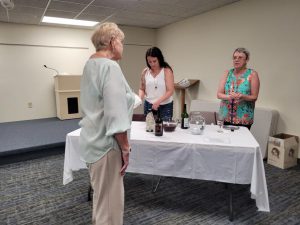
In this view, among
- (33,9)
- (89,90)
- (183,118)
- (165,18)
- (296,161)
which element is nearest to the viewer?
(89,90)

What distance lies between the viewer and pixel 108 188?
1.21 m

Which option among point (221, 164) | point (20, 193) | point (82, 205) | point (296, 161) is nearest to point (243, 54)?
point (221, 164)

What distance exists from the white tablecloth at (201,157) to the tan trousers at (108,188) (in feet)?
2.12

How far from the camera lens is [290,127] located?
315 cm

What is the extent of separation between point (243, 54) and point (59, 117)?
432 cm

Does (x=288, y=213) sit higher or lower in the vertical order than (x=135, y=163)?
lower

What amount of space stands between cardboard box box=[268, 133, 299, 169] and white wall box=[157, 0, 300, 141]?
0.73 feet

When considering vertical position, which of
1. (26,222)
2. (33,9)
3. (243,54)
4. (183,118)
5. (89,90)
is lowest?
(26,222)

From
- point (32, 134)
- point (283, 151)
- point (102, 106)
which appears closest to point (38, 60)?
point (32, 134)

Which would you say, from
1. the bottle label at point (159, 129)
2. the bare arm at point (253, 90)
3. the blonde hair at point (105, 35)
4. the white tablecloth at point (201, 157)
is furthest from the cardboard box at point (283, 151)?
the blonde hair at point (105, 35)

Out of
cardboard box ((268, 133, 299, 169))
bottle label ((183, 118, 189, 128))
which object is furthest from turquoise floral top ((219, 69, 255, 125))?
cardboard box ((268, 133, 299, 169))

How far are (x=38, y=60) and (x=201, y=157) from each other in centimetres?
481

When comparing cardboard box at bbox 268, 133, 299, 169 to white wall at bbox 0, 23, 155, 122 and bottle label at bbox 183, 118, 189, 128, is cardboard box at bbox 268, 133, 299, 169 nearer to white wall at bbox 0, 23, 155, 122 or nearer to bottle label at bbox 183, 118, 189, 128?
bottle label at bbox 183, 118, 189, 128

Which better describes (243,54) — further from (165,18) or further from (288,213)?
(165,18)
